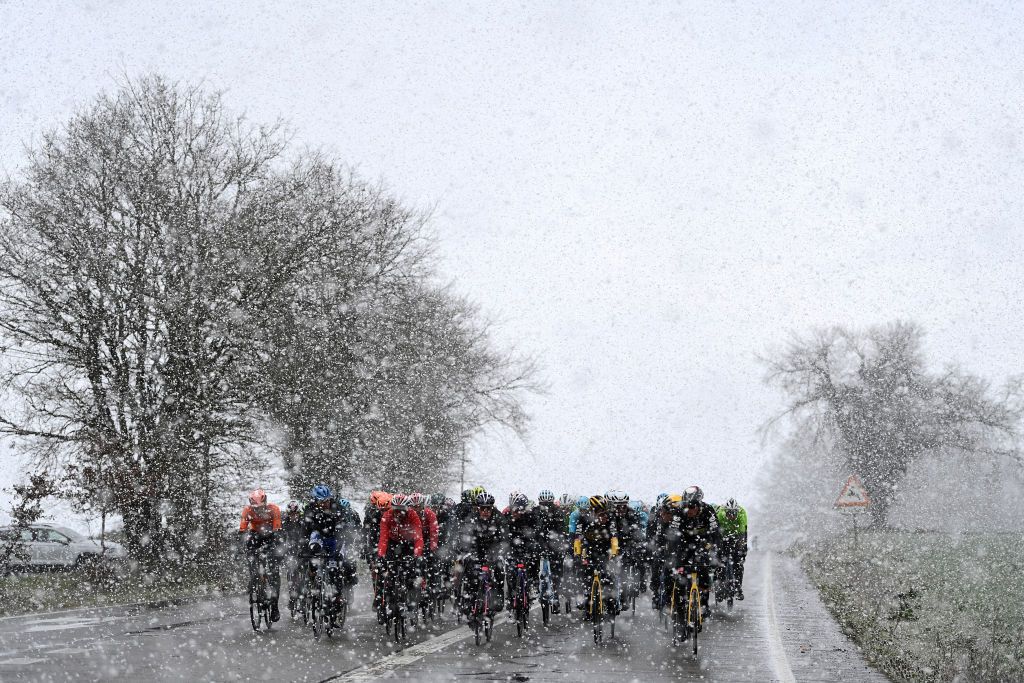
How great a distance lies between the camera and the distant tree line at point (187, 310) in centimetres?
2498

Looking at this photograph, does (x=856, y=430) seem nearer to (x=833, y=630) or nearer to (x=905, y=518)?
(x=905, y=518)

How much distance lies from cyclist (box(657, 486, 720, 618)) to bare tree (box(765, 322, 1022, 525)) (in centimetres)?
4900

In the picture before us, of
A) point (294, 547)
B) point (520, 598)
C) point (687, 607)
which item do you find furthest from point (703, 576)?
point (294, 547)

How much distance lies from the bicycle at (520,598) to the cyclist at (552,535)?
1.73m

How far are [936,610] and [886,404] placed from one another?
47579 mm

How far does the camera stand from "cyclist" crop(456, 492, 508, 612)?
1330 cm

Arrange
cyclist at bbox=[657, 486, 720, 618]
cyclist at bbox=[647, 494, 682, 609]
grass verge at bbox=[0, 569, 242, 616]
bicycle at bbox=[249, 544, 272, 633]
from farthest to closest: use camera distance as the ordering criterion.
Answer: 1. grass verge at bbox=[0, 569, 242, 616]
2. bicycle at bbox=[249, 544, 272, 633]
3. cyclist at bbox=[647, 494, 682, 609]
4. cyclist at bbox=[657, 486, 720, 618]

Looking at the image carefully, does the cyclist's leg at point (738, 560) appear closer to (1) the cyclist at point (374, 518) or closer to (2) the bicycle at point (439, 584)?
(2) the bicycle at point (439, 584)

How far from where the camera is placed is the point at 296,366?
28.0m

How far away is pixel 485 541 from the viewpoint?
13.3m

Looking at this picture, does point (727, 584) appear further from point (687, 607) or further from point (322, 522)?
point (322, 522)

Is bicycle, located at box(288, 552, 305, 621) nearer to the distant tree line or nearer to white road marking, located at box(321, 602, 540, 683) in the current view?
white road marking, located at box(321, 602, 540, 683)

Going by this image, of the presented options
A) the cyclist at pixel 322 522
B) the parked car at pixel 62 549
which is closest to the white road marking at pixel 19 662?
A: the cyclist at pixel 322 522

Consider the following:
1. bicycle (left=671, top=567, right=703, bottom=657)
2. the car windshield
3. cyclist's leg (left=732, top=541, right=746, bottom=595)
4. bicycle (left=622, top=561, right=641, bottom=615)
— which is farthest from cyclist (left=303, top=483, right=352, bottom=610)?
the car windshield
